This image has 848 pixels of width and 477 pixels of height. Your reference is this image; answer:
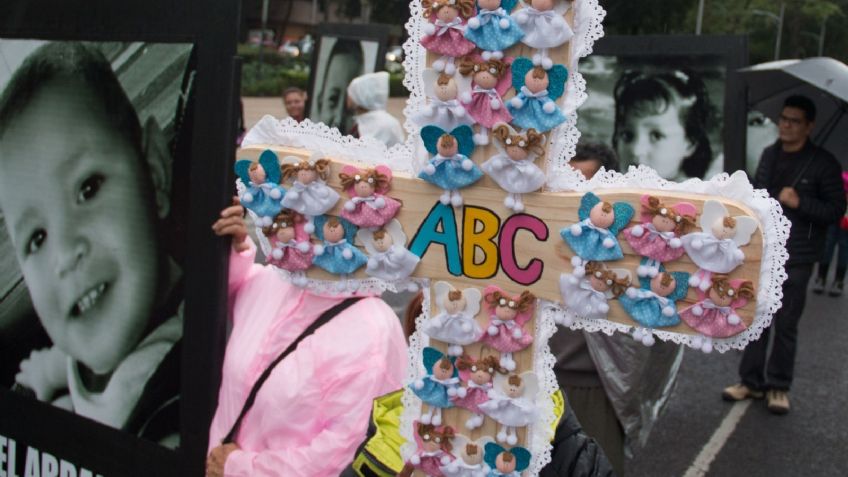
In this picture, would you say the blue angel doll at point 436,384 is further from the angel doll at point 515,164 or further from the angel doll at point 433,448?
the angel doll at point 515,164

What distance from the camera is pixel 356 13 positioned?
31.6 meters

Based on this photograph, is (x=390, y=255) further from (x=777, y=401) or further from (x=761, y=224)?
(x=777, y=401)

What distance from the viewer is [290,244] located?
5.43 ft

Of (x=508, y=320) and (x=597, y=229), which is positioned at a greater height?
(x=597, y=229)

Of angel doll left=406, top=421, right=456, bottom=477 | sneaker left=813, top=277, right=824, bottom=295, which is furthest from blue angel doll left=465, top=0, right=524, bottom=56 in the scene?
sneaker left=813, top=277, right=824, bottom=295

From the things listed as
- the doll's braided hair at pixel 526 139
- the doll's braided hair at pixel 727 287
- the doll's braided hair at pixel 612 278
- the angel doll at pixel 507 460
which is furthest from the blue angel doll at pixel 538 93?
the angel doll at pixel 507 460

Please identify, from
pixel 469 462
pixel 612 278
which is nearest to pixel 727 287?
pixel 612 278

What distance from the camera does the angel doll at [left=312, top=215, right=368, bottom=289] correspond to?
1631mm

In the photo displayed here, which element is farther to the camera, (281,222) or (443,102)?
(281,222)

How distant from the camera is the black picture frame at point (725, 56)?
4.75m

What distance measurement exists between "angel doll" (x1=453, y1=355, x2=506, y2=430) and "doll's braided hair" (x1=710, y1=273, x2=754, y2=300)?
0.39 metres

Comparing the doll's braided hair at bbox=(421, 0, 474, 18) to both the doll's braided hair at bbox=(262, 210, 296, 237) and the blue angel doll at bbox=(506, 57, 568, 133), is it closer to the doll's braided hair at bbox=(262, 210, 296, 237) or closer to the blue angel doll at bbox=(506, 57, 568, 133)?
the blue angel doll at bbox=(506, 57, 568, 133)

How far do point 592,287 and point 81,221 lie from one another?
1.36m

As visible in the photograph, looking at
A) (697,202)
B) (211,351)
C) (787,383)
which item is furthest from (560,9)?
(787,383)
